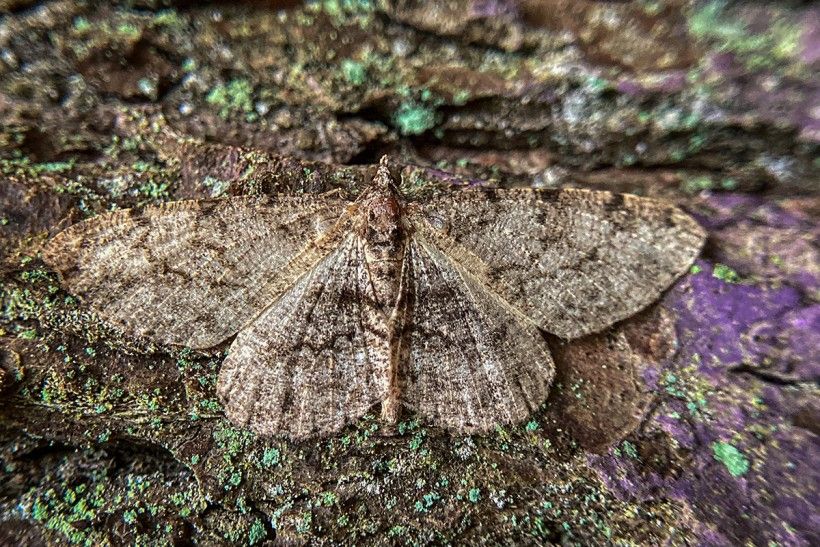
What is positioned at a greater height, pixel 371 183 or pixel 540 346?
pixel 371 183

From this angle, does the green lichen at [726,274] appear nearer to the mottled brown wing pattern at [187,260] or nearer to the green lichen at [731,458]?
the green lichen at [731,458]

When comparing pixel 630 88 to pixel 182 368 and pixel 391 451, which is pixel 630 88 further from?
pixel 182 368

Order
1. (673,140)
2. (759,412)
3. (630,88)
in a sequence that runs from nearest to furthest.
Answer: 1. (759,412)
2. (630,88)
3. (673,140)

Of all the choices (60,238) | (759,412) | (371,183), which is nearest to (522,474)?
(759,412)

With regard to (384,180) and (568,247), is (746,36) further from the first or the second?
(384,180)

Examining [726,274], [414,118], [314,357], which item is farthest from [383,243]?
[726,274]

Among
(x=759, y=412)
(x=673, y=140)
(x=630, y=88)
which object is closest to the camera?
(x=759, y=412)
